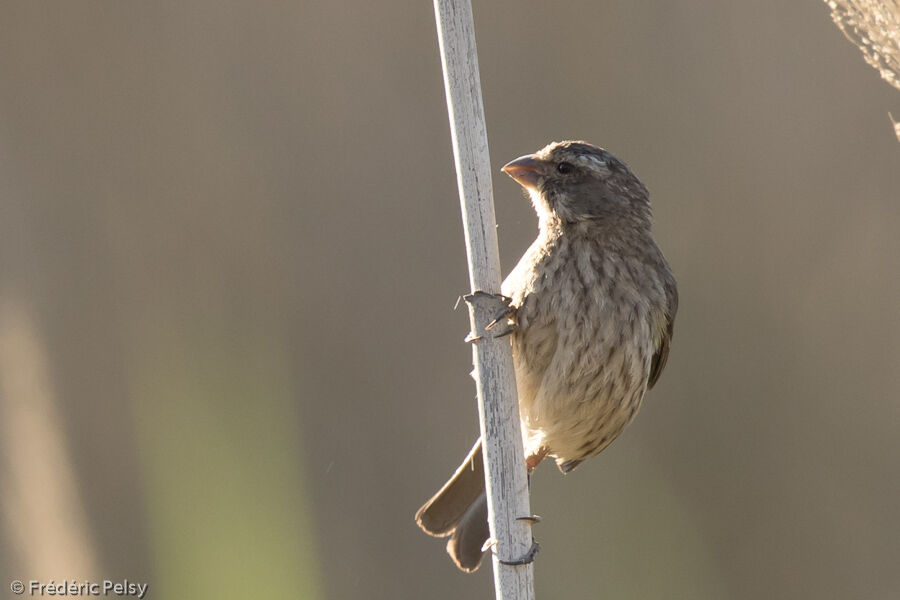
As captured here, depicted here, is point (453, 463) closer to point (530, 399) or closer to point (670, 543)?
point (670, 543)

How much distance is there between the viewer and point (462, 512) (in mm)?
2729

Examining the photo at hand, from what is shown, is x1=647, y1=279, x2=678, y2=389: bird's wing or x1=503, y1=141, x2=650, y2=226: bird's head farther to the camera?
x1=647, y1=279, x2=678, y2=389: bird's wing

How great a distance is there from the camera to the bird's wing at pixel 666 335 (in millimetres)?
2787

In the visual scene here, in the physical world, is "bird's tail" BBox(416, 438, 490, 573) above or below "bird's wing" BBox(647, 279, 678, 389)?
below

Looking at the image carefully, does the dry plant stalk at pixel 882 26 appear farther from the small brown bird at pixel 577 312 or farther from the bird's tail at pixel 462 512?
the bird's tail at pixel 462 512

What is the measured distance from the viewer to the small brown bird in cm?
251

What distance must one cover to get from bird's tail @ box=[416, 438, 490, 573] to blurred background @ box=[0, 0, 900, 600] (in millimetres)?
1077

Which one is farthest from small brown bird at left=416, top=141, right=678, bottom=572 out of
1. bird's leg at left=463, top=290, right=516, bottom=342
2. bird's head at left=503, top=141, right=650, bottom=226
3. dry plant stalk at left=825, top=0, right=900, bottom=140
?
dry plant stalk at left=825, top=0, right=900, bottom=140

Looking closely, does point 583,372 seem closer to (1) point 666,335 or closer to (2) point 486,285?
(1) point 666,335

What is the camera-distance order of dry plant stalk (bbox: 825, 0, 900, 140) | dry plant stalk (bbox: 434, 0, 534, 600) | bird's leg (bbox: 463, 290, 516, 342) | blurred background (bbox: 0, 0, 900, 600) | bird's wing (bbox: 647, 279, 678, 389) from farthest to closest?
blurred background (bbox: 0, 0, 900, 600) < bird's wing (bbox: 647, 279, 678, 389) < bird's leg (bbox: 463, 290, 516, 342) < dry plant stalk (bbox: 434, 0, 534, 600) < dry plant stalk (bbox: 825, 0, 900, 140)

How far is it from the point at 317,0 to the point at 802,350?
7.73 feet

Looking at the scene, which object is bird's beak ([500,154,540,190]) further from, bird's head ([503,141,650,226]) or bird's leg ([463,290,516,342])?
bird's leg ([463,290,516,342])

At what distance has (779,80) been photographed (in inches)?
159

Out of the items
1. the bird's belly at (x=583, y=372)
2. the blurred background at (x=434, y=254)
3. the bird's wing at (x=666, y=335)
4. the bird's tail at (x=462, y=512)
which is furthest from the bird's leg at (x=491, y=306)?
the blurred background at (x=434, y=254)
